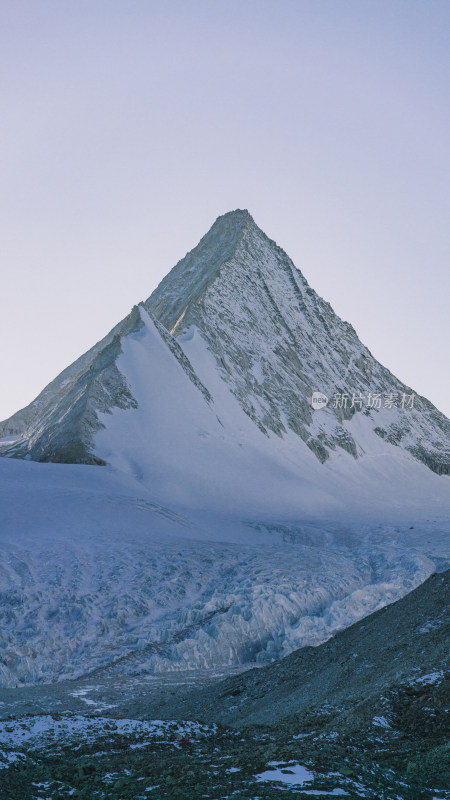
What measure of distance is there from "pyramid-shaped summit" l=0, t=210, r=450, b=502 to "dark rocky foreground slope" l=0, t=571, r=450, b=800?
35747mm

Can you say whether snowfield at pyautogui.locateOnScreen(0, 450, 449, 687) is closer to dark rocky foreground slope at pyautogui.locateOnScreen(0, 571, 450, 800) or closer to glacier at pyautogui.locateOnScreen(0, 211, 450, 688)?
glacier at pyautogui.locateOnScreen(0, 211, 450, 688)

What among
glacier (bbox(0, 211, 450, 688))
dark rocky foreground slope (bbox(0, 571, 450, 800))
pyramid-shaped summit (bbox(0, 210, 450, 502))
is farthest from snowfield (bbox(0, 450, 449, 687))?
pyramid-shaped summit (bbox(0, 210, 450, 502))

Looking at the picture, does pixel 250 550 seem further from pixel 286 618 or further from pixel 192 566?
pixel 286 618

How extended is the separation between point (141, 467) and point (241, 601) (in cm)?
2420

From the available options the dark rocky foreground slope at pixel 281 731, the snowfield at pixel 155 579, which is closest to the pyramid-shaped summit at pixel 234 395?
the snowfield at pixel 155 579

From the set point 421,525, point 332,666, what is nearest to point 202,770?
point 332,666

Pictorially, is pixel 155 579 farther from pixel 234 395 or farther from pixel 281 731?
pixel 234 395

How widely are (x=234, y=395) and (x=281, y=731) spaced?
208 ft

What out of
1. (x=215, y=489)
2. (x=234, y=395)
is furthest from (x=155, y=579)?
(x=234, y=395)

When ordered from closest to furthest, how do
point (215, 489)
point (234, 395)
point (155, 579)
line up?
point (155, 579)
point (215, 489)
point (234, 395)

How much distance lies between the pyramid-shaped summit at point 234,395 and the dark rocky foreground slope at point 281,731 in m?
35.7

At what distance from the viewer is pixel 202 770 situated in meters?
11.3

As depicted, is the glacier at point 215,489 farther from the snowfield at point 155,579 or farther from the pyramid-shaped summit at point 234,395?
the pyramid-shaped summit at point 234,395

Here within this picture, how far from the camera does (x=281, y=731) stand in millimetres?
15023
